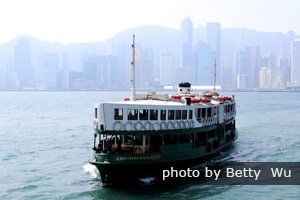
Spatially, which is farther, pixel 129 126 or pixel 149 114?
pixel 149 114

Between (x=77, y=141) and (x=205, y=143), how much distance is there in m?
19.6

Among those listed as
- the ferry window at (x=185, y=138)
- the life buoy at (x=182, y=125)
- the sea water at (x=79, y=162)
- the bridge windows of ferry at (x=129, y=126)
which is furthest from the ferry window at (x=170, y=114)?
the sea water at (x=79, y=162)

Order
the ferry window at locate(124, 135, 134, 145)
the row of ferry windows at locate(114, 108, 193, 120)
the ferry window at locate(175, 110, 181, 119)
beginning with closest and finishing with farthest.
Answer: the row of ferry windows at locate(114, 108, 193, 120) < the ferry window at locate(124, 135, 134, 145) < the ferry window at locate(175, 110, 181, 119)

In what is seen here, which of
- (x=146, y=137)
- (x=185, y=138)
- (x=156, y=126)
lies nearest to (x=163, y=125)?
(x=156, y=126)

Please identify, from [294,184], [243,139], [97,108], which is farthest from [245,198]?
[243,139]

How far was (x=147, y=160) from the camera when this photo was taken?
30.1 m

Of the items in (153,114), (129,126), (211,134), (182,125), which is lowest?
(211,134)

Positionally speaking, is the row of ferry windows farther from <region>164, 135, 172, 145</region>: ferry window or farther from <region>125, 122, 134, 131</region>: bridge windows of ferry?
<region>164, 135, 172, 145</region>: ferry window

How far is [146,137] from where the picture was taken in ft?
102

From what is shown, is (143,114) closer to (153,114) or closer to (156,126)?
(153,114)

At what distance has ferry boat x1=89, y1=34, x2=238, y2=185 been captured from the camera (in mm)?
29672

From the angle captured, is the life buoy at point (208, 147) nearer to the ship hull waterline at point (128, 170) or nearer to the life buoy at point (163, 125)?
the ship hull waterline at point (128, 170)

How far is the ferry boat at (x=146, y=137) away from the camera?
2967 cm

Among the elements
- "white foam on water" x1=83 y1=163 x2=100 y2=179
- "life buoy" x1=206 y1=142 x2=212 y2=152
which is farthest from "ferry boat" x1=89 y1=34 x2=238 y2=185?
"white foam on water" x1=83 y1=163 x2=100 y2=179
